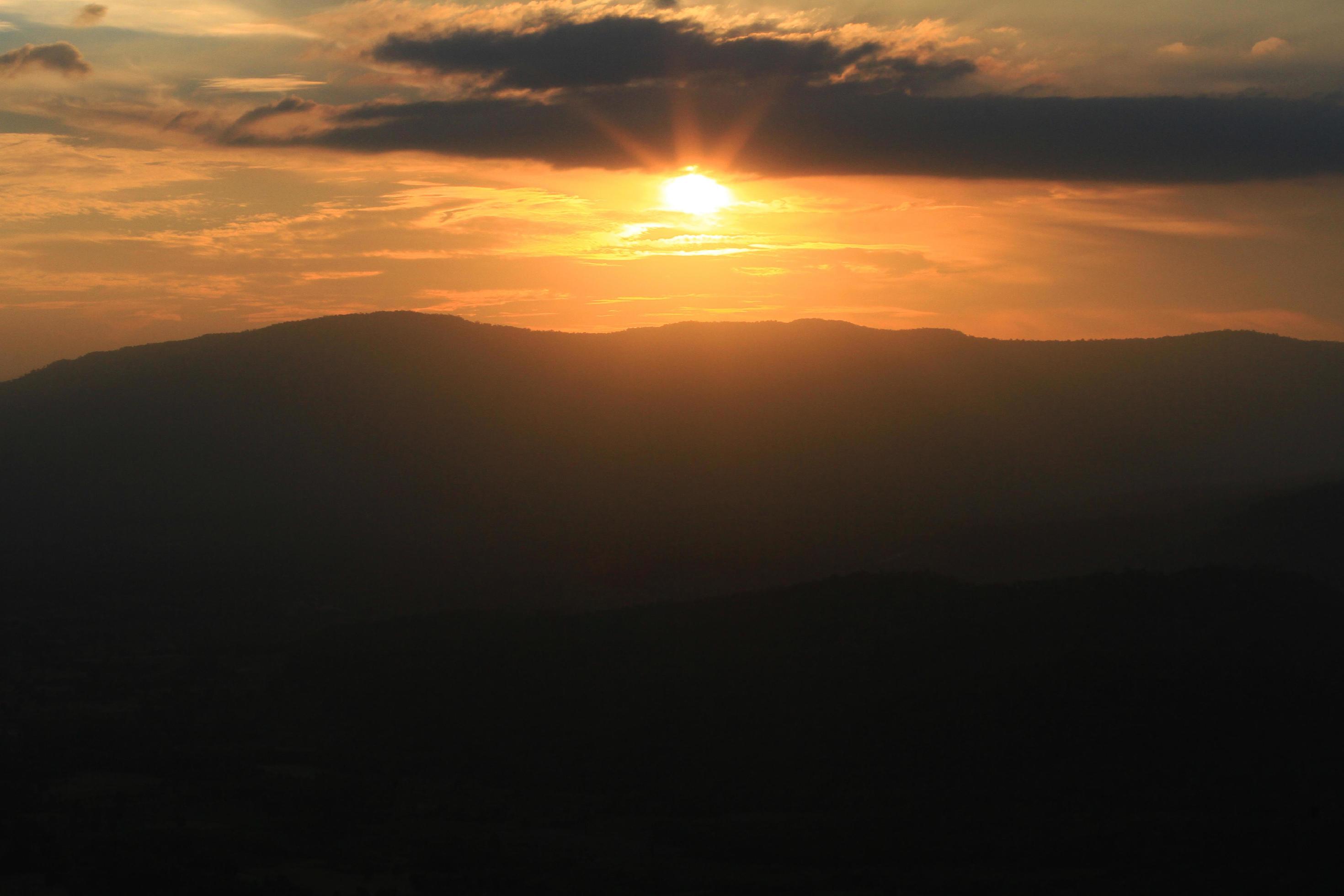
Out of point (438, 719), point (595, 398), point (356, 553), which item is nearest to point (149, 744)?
point (438, 719)

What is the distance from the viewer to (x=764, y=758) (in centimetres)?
4209

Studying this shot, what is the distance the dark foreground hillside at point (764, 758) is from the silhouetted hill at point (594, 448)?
31.6 metres

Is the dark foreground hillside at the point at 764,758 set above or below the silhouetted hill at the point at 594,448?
below

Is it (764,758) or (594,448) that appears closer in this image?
(764,758)

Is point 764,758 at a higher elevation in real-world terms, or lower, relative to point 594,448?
lower

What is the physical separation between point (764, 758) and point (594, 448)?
305 ft

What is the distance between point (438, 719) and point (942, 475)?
7692 cm

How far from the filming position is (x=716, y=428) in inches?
5340

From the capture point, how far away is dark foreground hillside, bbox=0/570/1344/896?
31812mm

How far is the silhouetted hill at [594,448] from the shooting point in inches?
4028

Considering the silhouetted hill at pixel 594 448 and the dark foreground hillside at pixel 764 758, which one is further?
the silhouetted hill at pixel 594 448

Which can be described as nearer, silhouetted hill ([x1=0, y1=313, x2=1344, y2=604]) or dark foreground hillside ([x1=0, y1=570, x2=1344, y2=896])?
dark foreground hillside ([x1=0, y1=570, x2=1344, y2=896])

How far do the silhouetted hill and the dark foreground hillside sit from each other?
31.6 meters

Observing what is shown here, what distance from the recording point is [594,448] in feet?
438
